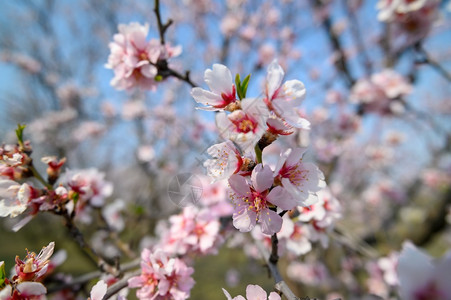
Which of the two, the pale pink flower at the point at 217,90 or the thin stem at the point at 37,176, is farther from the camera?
the thin stem at the point at 37,176

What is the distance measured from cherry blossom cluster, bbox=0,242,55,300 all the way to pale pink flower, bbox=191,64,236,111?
27.8 inches

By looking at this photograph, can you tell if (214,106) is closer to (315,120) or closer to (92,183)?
(92,183)

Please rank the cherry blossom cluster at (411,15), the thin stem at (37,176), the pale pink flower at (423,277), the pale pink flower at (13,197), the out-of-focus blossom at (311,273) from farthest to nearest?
the out-of-focus blossom at (311,273)
the cherry blossom cluster at (411,15)
the thin stem at (37,176)
the pale pink flower at (13,197)
the pale pink flower at (423,277)

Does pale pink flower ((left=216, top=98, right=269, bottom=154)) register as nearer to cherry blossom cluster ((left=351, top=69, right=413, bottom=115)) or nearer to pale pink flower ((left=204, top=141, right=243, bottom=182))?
pale pink flower ((left=204, top=141, right=243, bottom=182))

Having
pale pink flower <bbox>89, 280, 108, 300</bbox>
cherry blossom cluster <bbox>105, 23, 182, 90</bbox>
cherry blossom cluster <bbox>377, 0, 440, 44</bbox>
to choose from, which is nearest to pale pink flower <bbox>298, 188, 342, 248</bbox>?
pale pink flower <bbox>89, 280, 108, 300</bbox>

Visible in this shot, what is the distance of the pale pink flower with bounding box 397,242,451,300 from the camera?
0.47 metres

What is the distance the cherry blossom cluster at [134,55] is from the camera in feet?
3.66

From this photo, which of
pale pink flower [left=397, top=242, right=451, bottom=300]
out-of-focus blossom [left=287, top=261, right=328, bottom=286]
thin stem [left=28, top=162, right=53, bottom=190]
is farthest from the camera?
out-of-focus blossom [left=287, top=261, right=328, bottom=286]

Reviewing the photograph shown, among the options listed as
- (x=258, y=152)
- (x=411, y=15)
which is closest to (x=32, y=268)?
(x=258, y=152)

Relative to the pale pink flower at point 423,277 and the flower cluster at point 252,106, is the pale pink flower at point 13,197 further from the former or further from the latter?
the pale pink flower at point 423,277

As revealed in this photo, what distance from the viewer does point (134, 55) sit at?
44.8 inches

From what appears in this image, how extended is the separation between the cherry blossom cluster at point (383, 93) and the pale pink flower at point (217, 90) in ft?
8.45

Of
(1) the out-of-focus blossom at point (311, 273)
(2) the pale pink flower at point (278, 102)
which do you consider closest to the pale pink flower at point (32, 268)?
(2) the pale pink flower at point (278, 102)

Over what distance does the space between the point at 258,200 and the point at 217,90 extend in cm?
36
